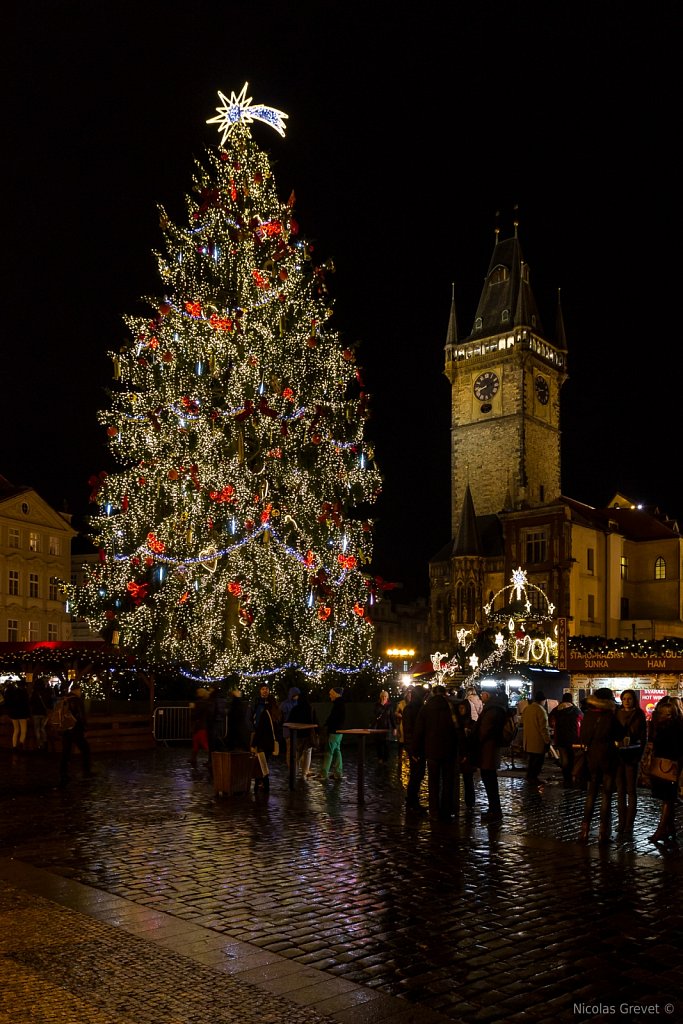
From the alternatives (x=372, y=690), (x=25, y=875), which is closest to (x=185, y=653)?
(x=372, y=690)

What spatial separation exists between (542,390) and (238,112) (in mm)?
56014

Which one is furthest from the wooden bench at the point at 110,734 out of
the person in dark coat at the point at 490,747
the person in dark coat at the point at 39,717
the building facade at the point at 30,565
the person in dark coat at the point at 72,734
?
the building facade at the point at 30,565

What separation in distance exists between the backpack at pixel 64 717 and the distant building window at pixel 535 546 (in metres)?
→ 44.1

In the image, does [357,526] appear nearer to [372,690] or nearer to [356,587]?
[356,587]

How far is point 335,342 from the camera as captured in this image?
92.0 feet

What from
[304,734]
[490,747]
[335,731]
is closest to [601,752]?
[490,747]

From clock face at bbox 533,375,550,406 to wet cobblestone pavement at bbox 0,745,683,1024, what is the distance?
226ft

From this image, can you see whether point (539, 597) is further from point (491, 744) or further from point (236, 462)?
point (491, 744)

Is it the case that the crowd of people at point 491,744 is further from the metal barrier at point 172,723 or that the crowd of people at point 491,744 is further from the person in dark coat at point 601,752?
the metal barrier at point 172,723

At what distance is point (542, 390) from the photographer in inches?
3177

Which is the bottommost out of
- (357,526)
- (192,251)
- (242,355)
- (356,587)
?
(356,587)

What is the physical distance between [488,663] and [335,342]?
34.6 ft

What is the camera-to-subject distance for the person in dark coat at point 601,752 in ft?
37.8

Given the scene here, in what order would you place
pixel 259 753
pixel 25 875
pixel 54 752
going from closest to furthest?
pixel 25 875
pixel 259 753
pixel 54 752
